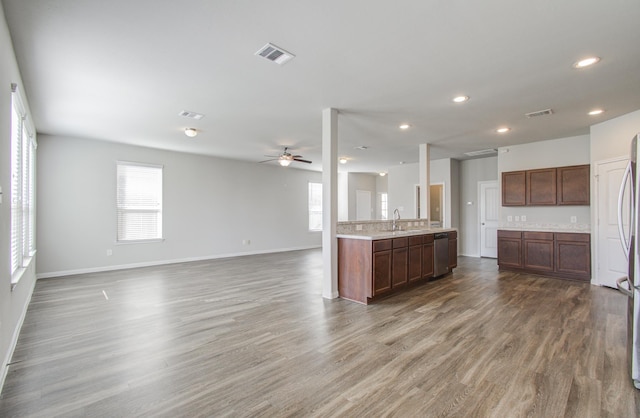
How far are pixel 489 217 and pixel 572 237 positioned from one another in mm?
2365

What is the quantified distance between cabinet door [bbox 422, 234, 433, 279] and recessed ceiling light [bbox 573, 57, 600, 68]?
3.03 meters

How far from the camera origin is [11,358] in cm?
257

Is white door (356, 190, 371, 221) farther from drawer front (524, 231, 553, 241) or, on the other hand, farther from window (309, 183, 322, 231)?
drawer front (524, 231, 553, 241)

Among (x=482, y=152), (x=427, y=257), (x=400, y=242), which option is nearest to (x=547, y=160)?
(x=482, y=152)

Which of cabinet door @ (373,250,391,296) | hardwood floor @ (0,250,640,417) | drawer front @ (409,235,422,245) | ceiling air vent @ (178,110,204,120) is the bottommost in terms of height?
hardwood floor @ (0,250,640,417)

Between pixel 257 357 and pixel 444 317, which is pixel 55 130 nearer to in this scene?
pixel 257 357

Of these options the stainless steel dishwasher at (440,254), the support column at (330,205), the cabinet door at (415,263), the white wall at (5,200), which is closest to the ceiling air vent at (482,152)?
the stainless steel dishwasher at (440,254)

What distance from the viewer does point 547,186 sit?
19.4ft

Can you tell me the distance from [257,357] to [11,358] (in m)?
2.10

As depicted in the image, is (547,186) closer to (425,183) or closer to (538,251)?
(538,251)

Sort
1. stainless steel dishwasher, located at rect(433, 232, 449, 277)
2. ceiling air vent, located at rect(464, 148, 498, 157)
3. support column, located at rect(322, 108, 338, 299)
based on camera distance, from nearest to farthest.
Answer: support column, located at rect(322, 108, 338, 299) < stainless steel dishwasher, located at rect(433, 232, 449, 277) < ceiling air vent, located at rect(464, 148, 498, 157)

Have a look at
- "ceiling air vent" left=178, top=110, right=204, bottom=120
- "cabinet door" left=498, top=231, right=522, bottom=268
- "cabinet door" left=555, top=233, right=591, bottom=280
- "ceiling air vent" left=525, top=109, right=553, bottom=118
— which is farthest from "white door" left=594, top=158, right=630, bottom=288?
"ceiling air vent" left=178, top=110, right=204, bottom=120

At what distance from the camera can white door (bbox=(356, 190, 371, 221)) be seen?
37.4 ft

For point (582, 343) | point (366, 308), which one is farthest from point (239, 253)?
point (582, 343)
